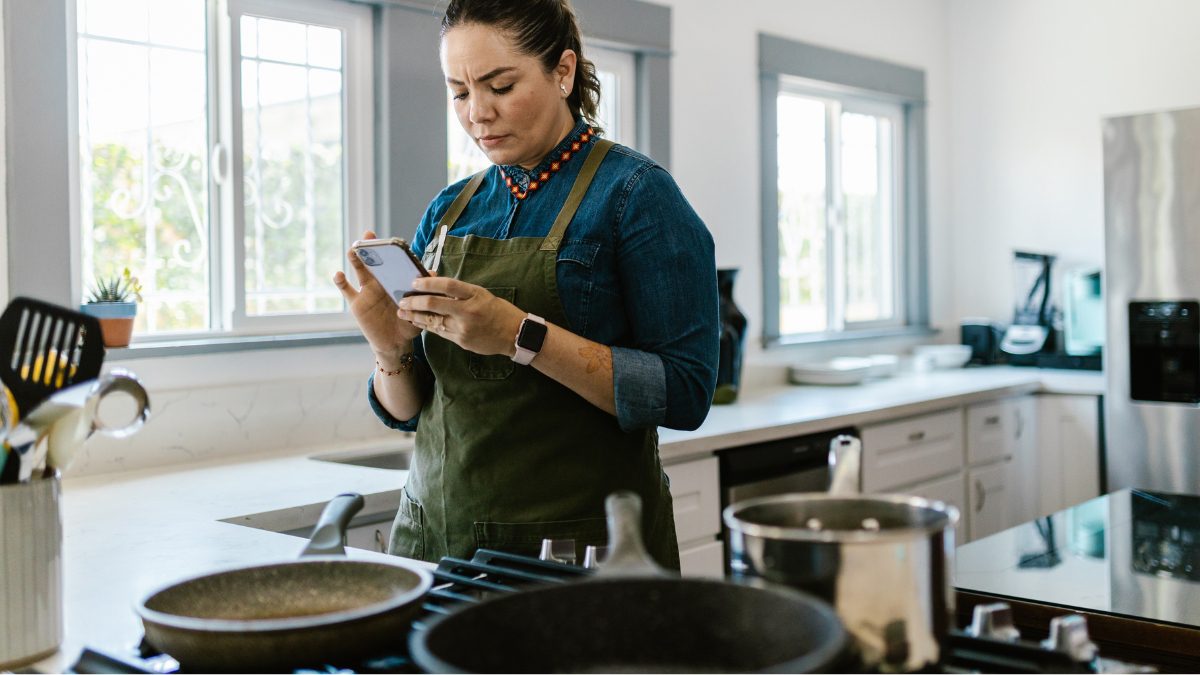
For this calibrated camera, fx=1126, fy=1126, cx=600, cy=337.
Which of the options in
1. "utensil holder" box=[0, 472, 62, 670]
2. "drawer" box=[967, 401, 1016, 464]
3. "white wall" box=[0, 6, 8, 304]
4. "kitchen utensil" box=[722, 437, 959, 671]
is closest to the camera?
"kitchen utensil" box=[722, 437, 959, 671]

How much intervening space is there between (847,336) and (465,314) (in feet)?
11.6

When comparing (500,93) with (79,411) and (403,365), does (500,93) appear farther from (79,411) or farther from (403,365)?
(79,411)

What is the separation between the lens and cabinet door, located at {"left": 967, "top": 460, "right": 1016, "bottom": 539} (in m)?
4.10

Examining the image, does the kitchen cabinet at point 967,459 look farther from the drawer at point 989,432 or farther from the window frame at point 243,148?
the window frame at point 243,148

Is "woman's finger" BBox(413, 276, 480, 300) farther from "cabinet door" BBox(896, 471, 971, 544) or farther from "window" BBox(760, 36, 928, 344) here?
"window" BBox(760, 36, 928, 344)

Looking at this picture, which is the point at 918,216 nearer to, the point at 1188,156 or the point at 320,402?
the point at 1188,156

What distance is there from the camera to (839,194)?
4.91m

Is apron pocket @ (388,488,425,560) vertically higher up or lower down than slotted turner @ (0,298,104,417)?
lower down

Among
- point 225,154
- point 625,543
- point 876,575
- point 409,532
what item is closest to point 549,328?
point 409,532

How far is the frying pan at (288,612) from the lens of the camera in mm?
883

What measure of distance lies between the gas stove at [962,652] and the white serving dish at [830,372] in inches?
126

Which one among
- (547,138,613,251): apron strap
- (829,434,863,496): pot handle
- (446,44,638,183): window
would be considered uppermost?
(446,44,638,183): window

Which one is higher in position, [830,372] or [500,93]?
[500,93]

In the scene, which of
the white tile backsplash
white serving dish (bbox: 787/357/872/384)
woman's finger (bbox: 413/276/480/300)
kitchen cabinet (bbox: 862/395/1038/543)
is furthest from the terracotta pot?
white serving dish (bbox: 787/357/872/384)
